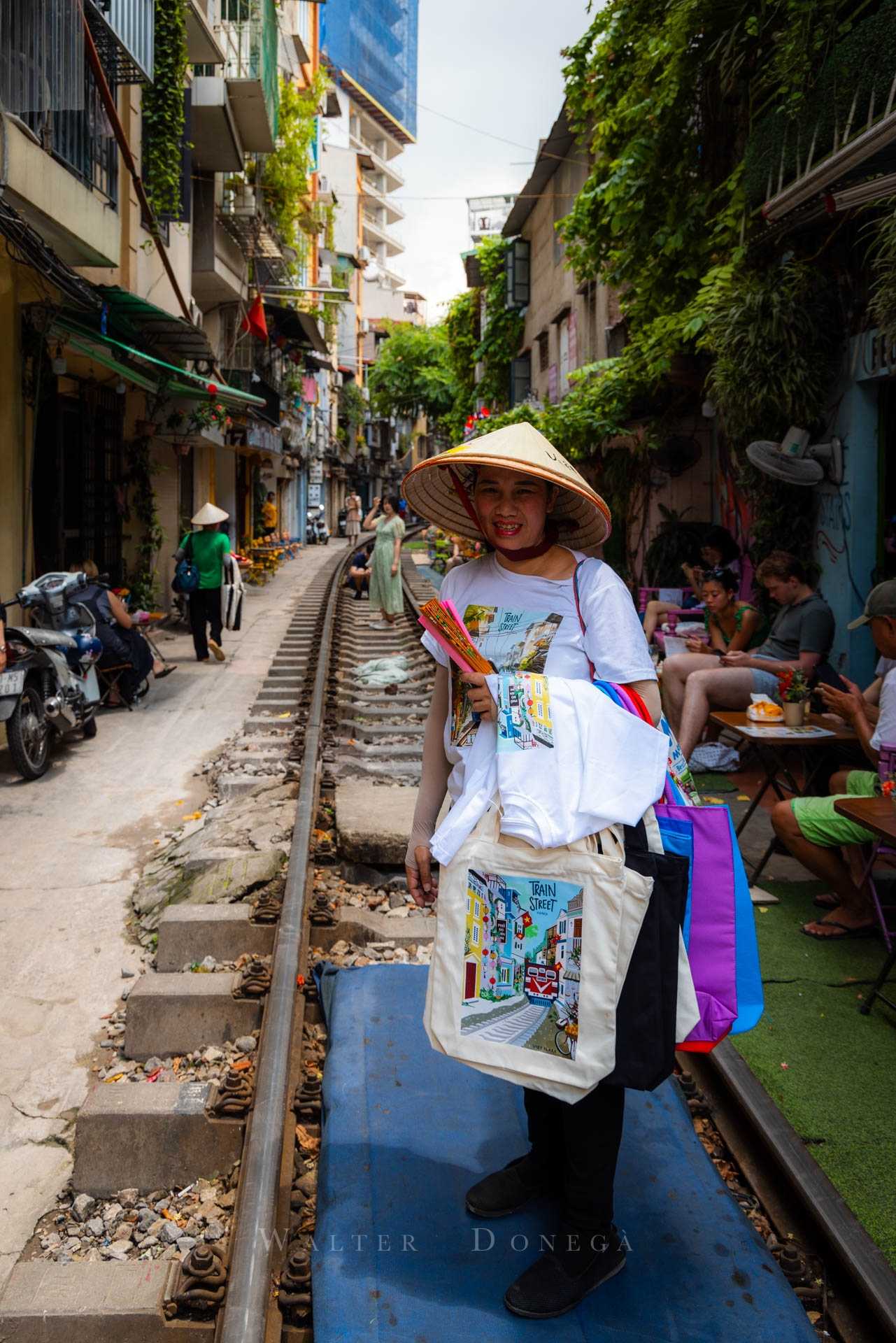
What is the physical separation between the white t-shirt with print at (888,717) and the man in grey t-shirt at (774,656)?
6.09ft

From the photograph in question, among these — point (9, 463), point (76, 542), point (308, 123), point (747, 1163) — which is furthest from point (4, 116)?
point (308, 123)

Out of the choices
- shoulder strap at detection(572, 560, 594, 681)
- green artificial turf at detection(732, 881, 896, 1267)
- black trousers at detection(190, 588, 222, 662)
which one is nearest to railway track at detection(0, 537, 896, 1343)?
green artificial turf at detection(732, 881, 896, 1267)

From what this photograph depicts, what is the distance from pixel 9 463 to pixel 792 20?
7.52 m

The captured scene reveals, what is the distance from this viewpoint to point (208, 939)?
436cm

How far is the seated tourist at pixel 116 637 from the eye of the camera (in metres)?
9.17

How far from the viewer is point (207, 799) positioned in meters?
6.88

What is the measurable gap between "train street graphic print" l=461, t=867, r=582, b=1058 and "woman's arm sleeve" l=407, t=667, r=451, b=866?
449 mm

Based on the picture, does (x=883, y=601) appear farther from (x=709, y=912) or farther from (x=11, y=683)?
(x=11, y=683)

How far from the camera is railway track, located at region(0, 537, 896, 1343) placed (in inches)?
94.2

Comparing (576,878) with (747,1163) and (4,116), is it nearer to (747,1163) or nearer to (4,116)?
(747,1163)

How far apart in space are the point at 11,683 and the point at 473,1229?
211 inches

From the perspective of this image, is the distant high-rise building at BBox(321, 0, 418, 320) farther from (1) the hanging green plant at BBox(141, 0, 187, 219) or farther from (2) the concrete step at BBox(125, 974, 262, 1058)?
(2) the concrete step at BBox(125, 974, 262, 1058)

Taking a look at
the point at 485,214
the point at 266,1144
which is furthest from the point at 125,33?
the point at 485,214

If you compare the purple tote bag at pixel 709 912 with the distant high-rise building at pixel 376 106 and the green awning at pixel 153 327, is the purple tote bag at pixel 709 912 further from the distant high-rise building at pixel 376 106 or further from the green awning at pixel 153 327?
the distant high-rise building at pixel 376 106
